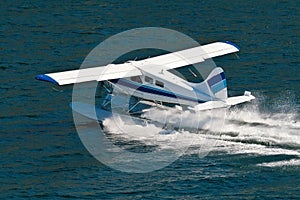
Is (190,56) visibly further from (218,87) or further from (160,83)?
(218,87)

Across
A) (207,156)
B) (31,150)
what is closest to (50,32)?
(31,150)

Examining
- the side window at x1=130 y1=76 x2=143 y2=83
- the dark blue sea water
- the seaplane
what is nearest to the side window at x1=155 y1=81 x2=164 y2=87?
the seaplane

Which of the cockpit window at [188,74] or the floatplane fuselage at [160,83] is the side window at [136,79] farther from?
the cockpit window at [188,74]

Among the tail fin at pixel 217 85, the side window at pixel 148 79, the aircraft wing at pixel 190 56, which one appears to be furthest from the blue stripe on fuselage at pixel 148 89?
the aircraft wing at pixel 190 56

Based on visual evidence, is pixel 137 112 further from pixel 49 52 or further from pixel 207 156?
pixel 49 52

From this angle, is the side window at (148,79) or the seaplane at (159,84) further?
the side window at (148,79)

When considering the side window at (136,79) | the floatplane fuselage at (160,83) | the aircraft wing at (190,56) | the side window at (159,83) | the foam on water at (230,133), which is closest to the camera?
the foam on water at (230,133)

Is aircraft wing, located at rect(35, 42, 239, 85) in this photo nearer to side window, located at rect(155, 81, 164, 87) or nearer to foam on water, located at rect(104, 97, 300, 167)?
side window, located at rect(155, 81, 164, 87)

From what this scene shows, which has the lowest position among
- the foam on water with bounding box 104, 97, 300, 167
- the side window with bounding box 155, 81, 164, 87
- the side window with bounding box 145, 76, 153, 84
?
the foam on water with bounding box 104, 97, 300, 167
